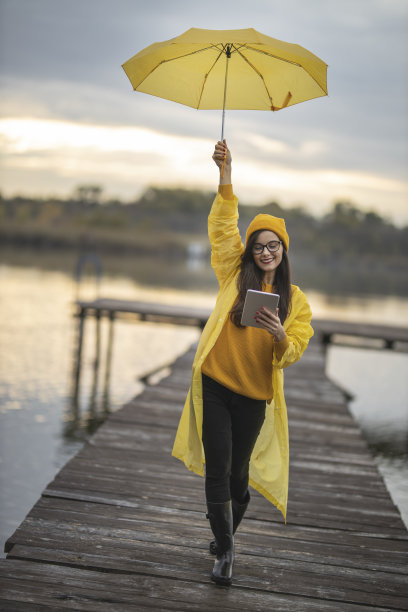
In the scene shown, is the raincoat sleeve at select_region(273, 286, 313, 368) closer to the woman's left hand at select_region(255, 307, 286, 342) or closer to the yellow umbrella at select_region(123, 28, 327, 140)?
the woman's left hand at select_region(255, 307, 286, 342)

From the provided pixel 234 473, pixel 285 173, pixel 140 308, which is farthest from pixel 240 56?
pixel 285 173

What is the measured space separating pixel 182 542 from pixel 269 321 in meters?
1.47

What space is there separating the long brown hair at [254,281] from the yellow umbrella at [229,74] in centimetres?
84

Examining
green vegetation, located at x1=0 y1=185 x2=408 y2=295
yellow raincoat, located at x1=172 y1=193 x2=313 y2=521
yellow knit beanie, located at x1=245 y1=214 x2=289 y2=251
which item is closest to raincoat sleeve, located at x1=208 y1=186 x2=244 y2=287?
yellow raincoat, located at x1=172 y1=193 x2=313 y2=521

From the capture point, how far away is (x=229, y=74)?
3.76 meters

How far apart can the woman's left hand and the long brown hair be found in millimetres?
193

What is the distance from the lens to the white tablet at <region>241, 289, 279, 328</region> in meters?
2.95

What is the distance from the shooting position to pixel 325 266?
75375mm

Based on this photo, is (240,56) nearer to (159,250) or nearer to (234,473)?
(234,473)

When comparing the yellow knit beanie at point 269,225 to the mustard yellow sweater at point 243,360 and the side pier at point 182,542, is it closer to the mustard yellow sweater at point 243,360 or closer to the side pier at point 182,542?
the mustard yellow sweater at point 243,360

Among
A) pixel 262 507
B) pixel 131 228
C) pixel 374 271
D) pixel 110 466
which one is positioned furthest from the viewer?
pixel 131 228

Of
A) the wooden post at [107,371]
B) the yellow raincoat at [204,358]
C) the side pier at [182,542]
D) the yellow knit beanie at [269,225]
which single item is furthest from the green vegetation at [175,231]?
the yellow knit beanie at [269,225]

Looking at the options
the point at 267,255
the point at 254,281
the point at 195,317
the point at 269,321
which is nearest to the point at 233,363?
the point at 269,321

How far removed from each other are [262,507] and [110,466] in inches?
47.8
